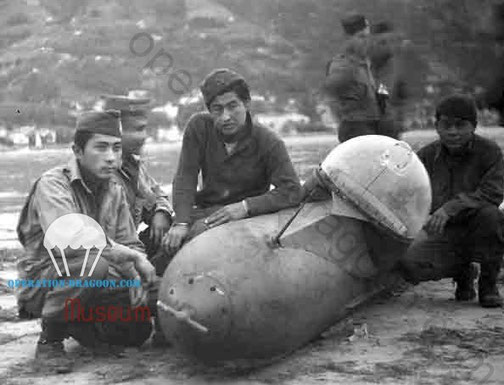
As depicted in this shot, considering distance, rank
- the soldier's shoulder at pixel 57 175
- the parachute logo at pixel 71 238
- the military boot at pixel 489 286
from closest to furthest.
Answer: the parachute logo at pixel 71 238 → the soldier's shoulder at pixel 57 175 → the military boot at pixel 489 286

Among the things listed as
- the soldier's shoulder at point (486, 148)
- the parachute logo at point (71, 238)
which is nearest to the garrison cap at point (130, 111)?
the parachute logo at point (71, 238)

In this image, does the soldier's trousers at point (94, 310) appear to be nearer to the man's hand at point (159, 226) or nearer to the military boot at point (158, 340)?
the military boot at point (158, 340)

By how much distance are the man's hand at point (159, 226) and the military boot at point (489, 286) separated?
5.39 feet

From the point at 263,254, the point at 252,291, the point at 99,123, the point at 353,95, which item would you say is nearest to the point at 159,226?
the point at 99,123

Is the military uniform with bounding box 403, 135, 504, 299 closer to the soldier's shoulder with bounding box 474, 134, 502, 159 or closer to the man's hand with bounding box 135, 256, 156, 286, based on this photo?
the soldier's shoulder with bounding box 474, 134, 502, 159

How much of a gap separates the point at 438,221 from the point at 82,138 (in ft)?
6.10

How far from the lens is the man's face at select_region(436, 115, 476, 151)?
421cm

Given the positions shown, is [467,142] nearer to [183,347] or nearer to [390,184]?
[390,184]

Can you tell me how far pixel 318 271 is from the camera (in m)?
3.13

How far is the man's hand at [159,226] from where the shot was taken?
3967 millimetres

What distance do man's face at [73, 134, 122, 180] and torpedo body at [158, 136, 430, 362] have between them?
51 cm

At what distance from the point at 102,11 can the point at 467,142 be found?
15.6 metres

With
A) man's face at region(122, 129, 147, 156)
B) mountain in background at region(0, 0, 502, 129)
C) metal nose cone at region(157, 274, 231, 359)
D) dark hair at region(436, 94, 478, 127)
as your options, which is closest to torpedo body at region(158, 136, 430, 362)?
metal nose cone at region(157, 274, 231, 359)

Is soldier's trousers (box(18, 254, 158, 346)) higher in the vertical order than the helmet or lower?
lower
